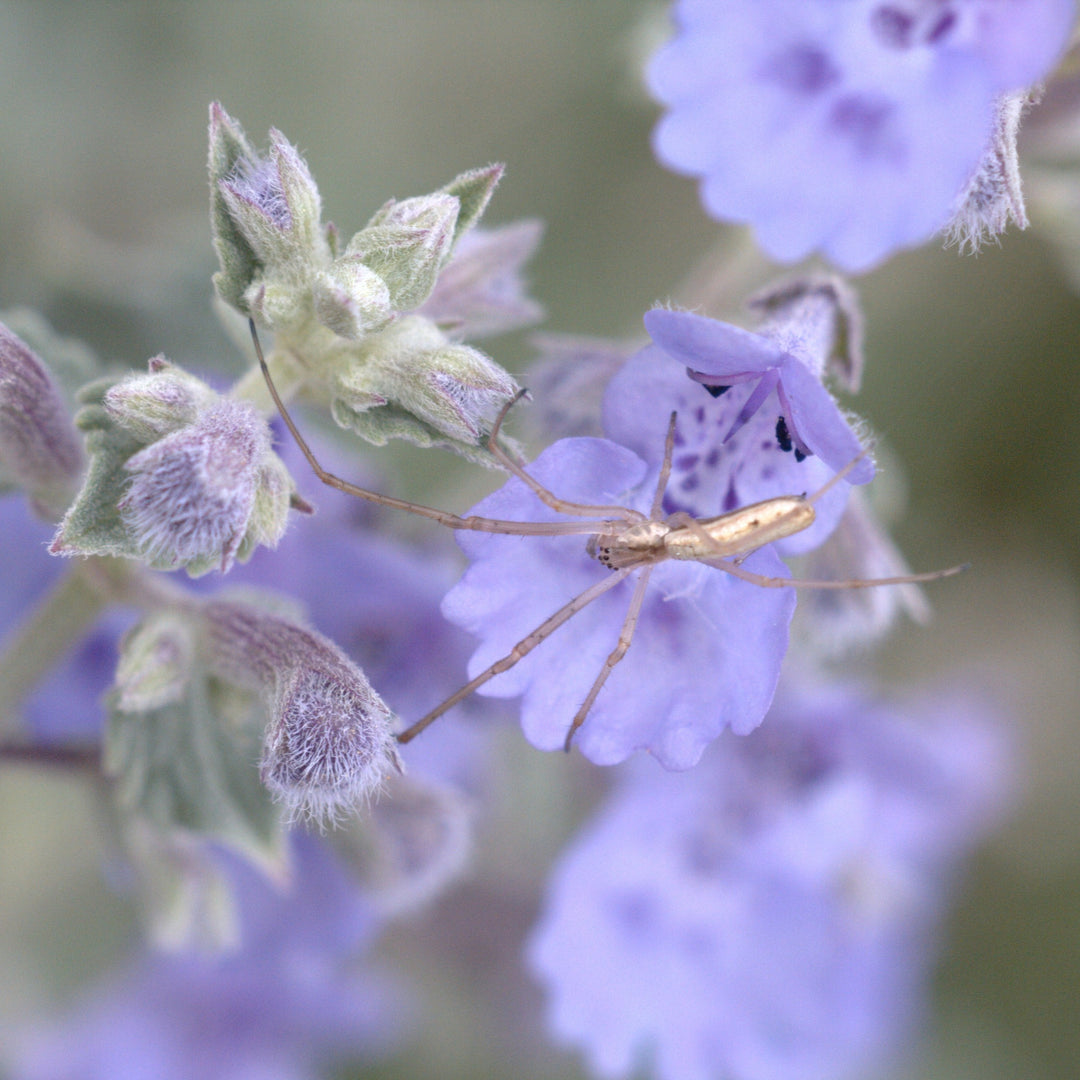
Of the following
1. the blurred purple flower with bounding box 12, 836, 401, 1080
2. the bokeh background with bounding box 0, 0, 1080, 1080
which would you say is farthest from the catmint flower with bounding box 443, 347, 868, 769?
the bokeh background with bounding box 0, 0, 1080, 1080

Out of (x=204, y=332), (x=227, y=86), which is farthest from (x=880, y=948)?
(x=227, y=86)

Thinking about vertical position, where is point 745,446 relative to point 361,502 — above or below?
above

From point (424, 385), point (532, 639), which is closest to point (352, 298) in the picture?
point (424, 385)

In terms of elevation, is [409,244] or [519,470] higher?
[409,244]

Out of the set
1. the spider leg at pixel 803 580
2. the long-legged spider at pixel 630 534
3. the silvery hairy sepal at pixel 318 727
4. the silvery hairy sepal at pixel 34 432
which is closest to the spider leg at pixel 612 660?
the long-legged spider at pixel 630 534

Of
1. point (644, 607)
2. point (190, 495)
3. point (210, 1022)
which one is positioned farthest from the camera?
point (210, 1022)

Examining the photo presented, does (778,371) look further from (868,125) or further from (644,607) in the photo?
(644,607)

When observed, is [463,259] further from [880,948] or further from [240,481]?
[880,948]
